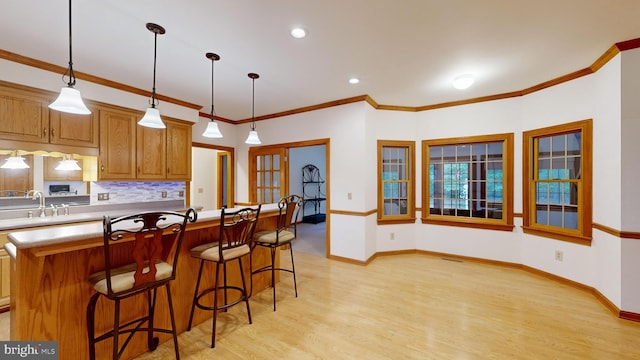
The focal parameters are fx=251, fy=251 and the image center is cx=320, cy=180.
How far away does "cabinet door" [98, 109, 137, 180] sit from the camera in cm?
332

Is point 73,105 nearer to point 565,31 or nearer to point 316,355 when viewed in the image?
point 316,355

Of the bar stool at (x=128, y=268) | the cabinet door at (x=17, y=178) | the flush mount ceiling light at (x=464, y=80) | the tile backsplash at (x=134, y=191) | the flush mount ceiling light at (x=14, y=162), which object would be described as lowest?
the bar stool at (x=128, y=268)

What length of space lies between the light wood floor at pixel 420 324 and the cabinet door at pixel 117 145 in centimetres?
248

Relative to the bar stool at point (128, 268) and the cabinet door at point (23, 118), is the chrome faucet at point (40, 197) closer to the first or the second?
the cabinet door at point (23, 118)

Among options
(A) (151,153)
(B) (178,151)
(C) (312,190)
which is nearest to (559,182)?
(B) (178,151)

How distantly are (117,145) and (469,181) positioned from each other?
17.8 feet

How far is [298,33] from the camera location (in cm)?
229

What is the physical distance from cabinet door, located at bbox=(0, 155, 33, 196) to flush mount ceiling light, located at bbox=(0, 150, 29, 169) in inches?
3.2

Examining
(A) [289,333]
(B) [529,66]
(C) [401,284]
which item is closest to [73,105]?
(A) [289,333]

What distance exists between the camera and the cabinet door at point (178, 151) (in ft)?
13.2

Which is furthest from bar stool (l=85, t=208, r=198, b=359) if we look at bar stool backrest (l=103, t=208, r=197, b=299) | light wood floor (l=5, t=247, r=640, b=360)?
light wood floor (l=5, t=247, r=640, b=360)

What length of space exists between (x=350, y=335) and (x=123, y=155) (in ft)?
12.2

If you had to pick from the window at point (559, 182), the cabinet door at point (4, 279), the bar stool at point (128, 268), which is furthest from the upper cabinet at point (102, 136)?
the window at point (559, 182)

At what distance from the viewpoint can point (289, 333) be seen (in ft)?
7.29
